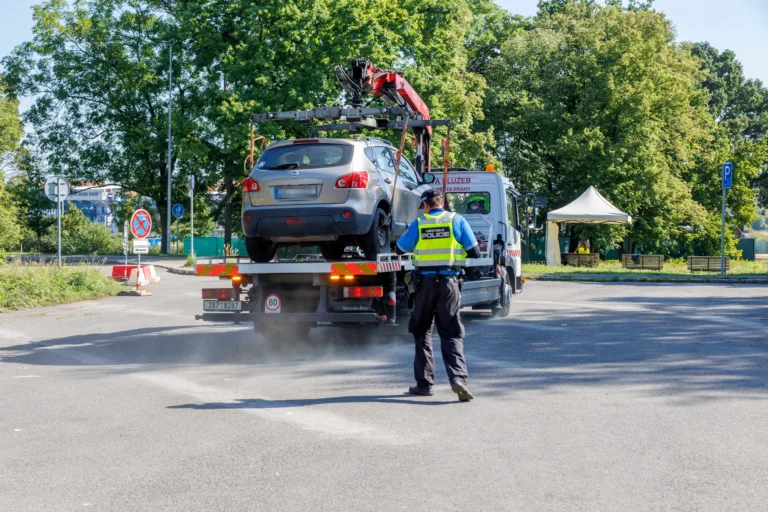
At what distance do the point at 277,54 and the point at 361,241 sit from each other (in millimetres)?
27268

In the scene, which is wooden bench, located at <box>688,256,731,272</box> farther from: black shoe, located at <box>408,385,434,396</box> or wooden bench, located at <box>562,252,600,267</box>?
black shoe, located at <box>408,385,434,396</box>

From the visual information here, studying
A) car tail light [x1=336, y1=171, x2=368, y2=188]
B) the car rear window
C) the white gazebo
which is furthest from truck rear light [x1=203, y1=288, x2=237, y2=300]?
the white gazebo

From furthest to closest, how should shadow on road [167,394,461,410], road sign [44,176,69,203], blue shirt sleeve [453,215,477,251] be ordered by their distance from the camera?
road sign [44,176,69,203]
blue shirt sleeve [453,215,477,251]
shadow on road [167,394,461,410]

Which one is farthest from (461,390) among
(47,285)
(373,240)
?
(47,285)

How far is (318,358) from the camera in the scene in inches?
424

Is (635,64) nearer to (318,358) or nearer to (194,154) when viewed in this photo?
(194,154)

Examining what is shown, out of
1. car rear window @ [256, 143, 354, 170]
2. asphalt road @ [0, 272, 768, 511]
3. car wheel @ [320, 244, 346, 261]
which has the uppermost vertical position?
car rear window @ [256, 143, 354, 170]

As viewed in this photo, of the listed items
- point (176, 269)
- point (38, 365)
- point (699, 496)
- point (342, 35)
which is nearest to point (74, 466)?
point (699, 496)

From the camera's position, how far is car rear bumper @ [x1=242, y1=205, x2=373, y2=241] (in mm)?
10836

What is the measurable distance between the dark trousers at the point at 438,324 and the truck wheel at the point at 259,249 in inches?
152

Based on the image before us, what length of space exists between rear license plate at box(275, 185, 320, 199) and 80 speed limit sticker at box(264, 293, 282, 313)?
126 cm

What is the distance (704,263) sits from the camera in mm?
34156

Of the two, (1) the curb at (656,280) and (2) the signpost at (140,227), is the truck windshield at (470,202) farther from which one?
(1) the curb at (656,280)

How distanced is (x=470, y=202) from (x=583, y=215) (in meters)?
21.8
